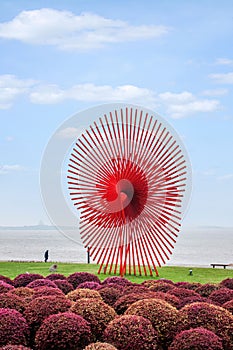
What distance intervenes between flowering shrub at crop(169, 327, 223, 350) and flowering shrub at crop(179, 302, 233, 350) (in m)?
0.32

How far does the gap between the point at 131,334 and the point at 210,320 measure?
3.72ft

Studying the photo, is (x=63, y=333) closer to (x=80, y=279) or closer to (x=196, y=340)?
(x=196, y=340)

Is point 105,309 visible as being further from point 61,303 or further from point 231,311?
point 231,311

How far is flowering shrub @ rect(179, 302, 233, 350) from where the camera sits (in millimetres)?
7070

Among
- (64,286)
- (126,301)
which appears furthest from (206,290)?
(64,286)

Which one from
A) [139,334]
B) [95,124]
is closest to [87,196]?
[95,124]

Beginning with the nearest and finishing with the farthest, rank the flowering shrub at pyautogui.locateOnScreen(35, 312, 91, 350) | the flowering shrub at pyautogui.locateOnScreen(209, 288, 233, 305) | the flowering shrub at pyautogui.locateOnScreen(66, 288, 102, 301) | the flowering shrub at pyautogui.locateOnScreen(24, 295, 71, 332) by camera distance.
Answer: the flowering shrub at pyautogui.locateOnScreen(35, 312, 91, 350), the flowering shrub at pyautogui.locateOnScreen(24, 295, 71, 332), the flowering shrub at pyautogui.locateOnScreen(66, 288, 102, 301), the flowering shrub at pyautogui.locateOnScreen(209, 288, 233, 305)

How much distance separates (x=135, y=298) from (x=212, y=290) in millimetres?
2185

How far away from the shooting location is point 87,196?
15.0m

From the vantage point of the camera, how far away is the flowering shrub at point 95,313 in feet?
23.4

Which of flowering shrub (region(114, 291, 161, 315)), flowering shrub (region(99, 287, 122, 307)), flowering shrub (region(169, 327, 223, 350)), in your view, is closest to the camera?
flowering shrub (region(169, 327, 223, 350))

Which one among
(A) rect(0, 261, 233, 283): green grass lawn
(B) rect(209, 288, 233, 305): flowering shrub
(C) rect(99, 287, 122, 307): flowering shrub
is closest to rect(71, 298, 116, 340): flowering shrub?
(C) rect(99, 287, 122, 307): flowering shrub

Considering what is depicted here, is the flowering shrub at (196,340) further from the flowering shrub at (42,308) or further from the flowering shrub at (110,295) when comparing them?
the flowering shrub at (110,295)

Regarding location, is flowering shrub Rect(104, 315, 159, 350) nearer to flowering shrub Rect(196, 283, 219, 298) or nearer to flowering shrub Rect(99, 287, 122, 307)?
flowering shrub Rect(99, 287, 122, 307)
